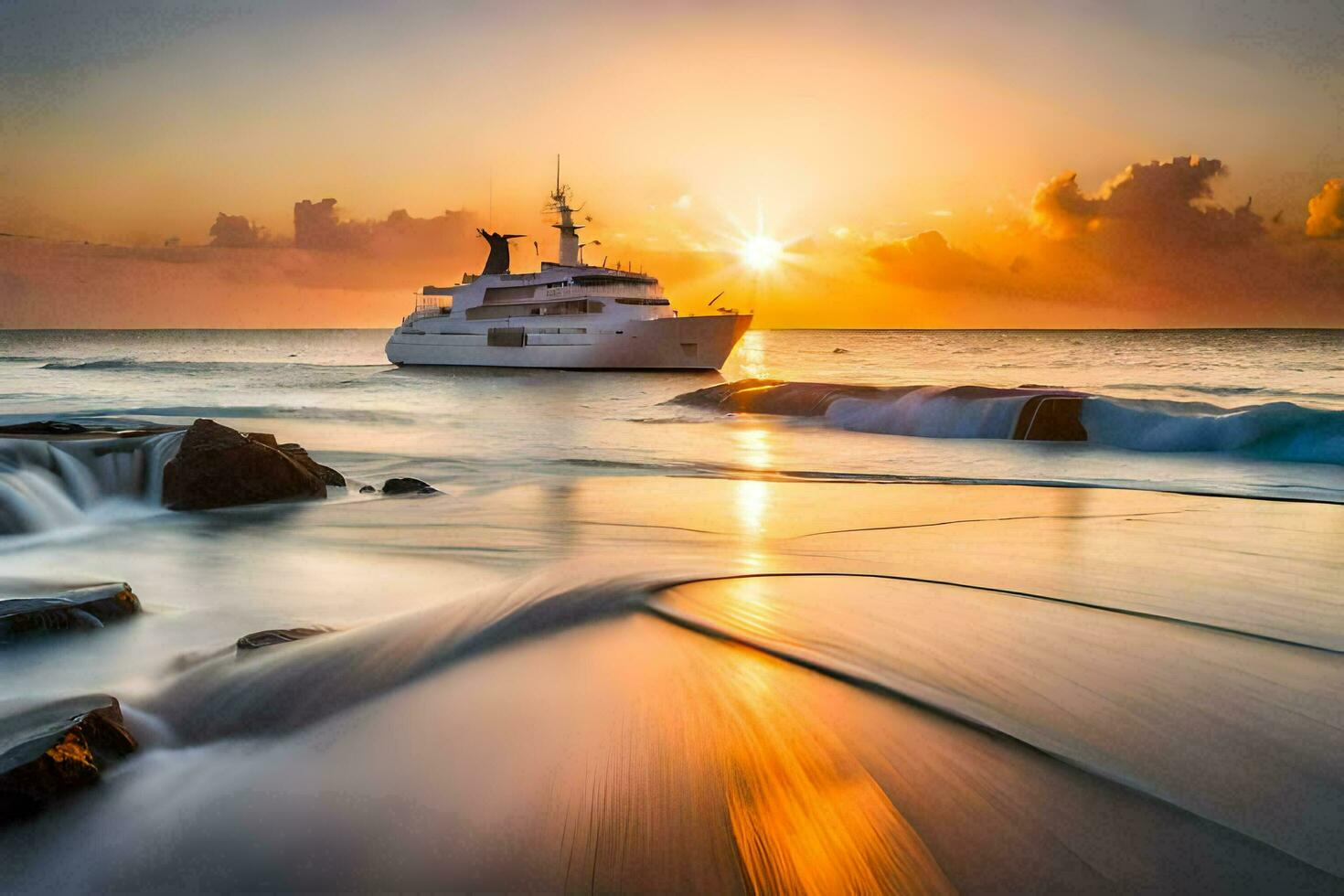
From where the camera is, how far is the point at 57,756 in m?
1.72

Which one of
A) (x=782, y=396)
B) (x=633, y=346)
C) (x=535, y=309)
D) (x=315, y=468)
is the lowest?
(x=315, y=468)

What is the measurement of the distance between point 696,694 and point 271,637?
1533 mm

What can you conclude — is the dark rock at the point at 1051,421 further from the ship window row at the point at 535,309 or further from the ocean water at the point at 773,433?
the ship window row at the point at 535,309

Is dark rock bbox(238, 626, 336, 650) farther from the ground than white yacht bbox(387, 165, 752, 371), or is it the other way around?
white yacht bbox(387, 165, 752, 371)

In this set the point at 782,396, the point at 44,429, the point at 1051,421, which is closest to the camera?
the point at 44,429

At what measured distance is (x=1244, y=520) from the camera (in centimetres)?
549

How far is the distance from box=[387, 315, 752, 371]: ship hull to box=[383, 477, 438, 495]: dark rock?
30.9 m

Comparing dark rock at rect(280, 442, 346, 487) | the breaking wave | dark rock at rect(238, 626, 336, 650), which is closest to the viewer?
dark rock at rect(238, 626, 336, 650)

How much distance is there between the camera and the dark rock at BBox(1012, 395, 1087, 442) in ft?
38.4

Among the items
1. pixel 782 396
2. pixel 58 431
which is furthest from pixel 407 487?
pixel 782 396

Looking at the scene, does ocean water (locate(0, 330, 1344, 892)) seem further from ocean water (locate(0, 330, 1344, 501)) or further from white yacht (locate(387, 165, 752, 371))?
white yacht (locate(387, 165, 752, 371))

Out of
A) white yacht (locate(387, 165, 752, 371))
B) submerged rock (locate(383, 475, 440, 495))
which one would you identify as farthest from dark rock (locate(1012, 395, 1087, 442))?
white yacht (locate(387, 165, 752, 371))

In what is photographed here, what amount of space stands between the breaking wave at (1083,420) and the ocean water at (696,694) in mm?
4932

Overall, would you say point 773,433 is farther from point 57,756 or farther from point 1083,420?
point 57,756
